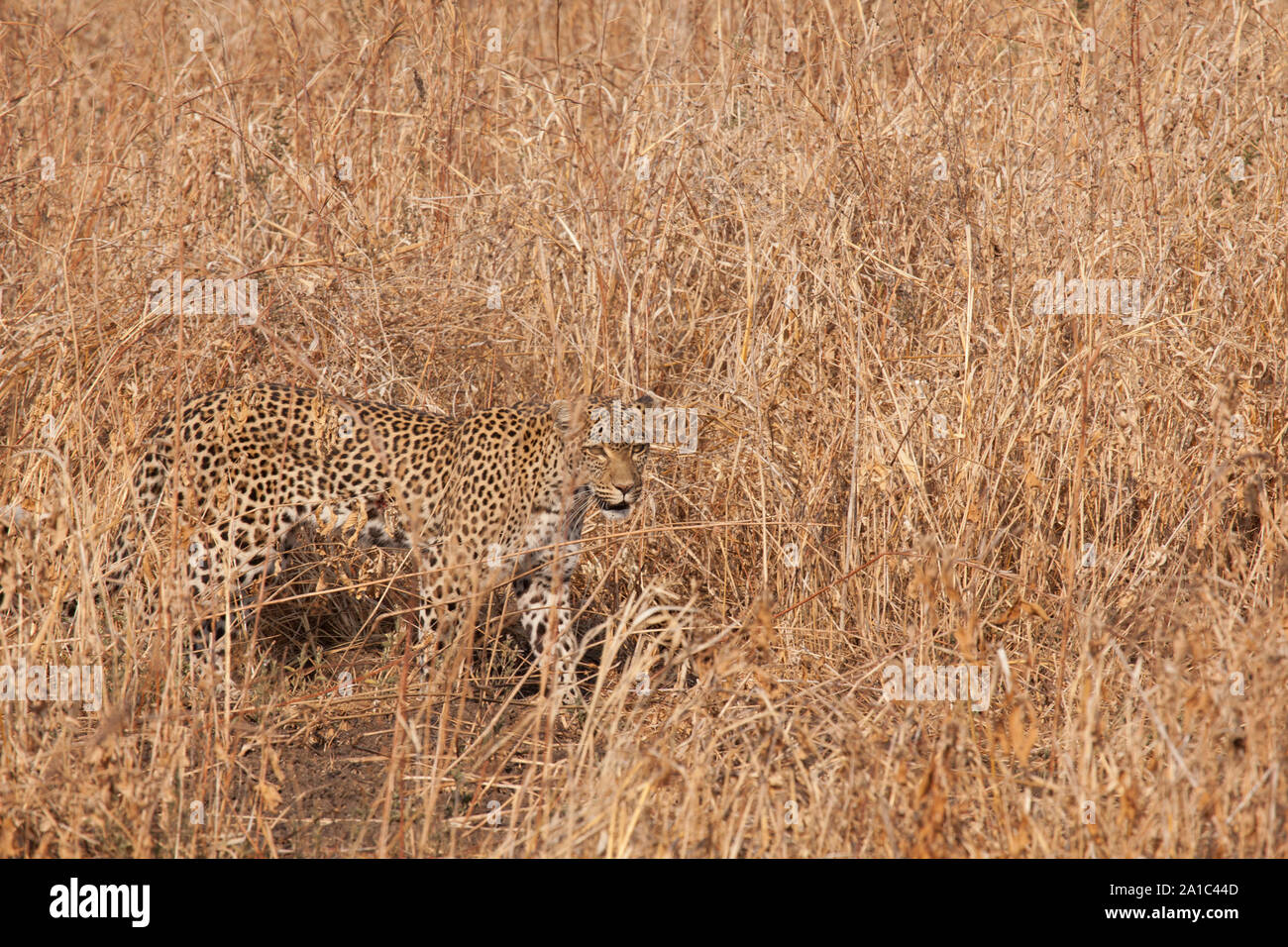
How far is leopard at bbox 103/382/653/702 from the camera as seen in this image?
5297 mm

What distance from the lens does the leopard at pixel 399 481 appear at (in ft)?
17.4

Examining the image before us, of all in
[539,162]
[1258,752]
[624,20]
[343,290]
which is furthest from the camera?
[624,20]

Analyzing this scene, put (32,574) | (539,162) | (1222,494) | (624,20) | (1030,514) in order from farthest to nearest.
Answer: (624,20) < (539,162) < (1030,514) < (1222,494) < (32,574)

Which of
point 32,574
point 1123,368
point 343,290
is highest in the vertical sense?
point 343,290

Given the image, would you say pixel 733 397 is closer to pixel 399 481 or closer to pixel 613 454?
pixel 613 454

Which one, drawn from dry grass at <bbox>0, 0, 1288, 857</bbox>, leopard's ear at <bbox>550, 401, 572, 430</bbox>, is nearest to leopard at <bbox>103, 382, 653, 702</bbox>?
leopard's ear at <bbox>550, 401, 572, 430</bbox>

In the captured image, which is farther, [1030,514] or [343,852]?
[1030,514]

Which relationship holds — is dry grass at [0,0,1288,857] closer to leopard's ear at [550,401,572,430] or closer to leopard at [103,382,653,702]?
leopard at [103,382,653,702]

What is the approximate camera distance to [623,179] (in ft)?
20.8

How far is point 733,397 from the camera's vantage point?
583 cm

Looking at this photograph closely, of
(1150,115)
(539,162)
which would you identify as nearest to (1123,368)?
(1150,115)

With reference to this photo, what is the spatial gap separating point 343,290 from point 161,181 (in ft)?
4.75

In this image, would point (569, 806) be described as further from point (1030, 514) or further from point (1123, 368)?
point (1123, 368)

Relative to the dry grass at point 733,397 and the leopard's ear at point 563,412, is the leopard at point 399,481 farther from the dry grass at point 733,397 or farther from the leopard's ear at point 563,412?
the dry grass at point 733,397
